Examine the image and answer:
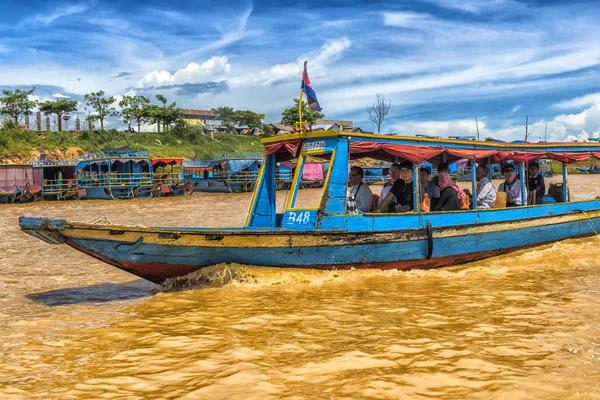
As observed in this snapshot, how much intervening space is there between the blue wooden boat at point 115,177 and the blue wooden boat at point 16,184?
2.59m

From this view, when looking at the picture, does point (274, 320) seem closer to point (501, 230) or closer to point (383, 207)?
point (383, 207)

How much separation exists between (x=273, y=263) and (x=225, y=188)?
28876 millimetres

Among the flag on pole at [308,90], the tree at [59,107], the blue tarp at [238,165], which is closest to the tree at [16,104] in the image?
the tree at [59,107]

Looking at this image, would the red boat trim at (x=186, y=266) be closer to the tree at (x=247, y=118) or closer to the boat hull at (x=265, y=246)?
the boat hull at (x=265, y=246)

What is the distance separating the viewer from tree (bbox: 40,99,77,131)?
5519 centimetres

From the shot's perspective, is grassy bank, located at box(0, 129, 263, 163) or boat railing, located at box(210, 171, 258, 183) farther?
grassy bank, located at box(0, 129, 263, 163)

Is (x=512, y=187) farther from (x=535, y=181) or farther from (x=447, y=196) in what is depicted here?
(x=447, y=196)

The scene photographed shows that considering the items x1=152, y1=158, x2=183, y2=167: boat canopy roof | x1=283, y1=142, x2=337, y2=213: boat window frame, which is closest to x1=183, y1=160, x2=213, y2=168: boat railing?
x1=152, y1=158, x2=183, y2=167: boat canopy roof

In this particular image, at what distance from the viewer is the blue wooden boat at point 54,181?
29625 mm

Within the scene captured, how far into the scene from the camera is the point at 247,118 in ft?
260

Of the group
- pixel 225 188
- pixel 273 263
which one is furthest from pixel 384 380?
pixel 225 188

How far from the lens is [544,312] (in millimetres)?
5965

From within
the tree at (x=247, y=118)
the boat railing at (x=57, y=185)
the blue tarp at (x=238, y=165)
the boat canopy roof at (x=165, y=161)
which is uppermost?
the tree at (x=247, y=118)

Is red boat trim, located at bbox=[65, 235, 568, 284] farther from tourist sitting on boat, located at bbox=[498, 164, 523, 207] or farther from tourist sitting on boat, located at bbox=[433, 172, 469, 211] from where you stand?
tourist sitting on boat, located at bbox=[498, 164, 523, 207]
